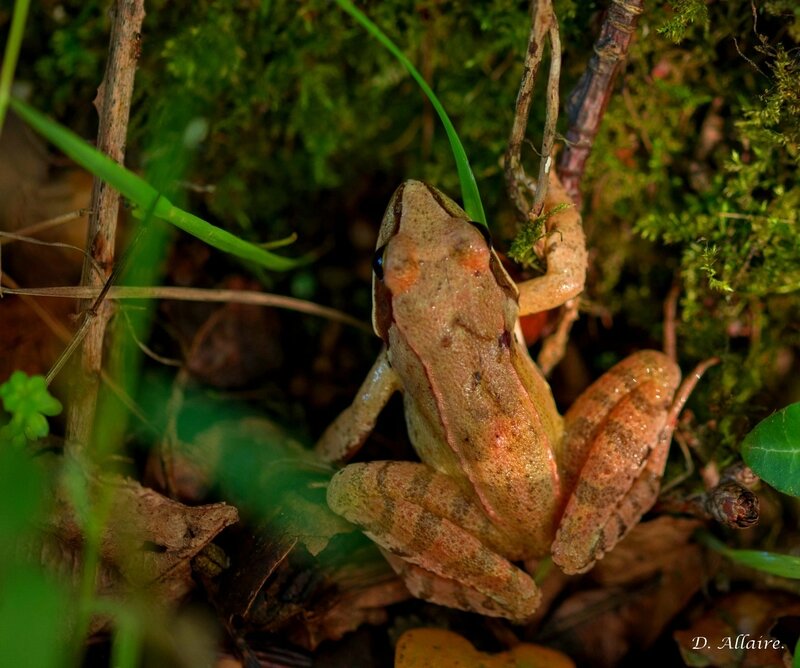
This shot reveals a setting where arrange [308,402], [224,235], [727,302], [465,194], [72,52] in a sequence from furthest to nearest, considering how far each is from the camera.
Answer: [308,402]
[72,52]
[727,302]
[465,194]
[224,235]

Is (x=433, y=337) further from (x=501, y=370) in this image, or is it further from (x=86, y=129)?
(x=86, y=129)

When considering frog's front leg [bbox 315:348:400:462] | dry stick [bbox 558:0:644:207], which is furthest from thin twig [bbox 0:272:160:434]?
dry stick [bbox 558:0:644:207]

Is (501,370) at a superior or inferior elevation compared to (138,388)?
superior

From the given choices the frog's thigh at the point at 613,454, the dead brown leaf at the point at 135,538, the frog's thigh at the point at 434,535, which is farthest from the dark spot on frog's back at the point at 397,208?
the dead brown leaf at the point at 135,538

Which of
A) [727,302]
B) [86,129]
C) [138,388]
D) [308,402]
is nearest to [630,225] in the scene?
[727,302]

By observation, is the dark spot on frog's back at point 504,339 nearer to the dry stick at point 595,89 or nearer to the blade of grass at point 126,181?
the dry stick at point 595,89

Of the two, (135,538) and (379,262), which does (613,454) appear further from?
(135,538)

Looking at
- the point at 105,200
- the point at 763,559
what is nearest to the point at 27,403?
the point at 105,200
